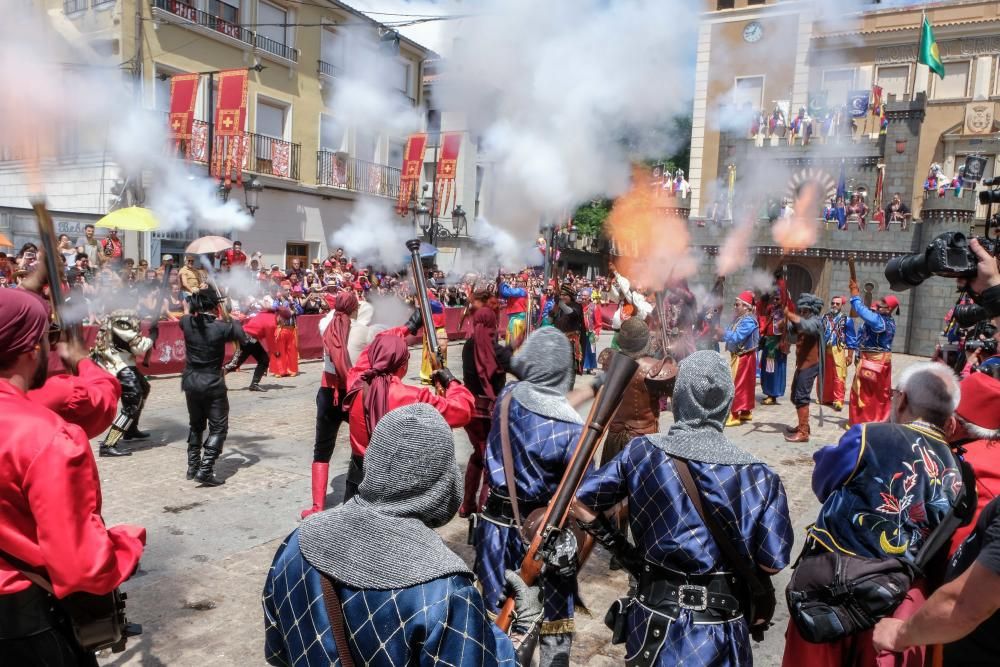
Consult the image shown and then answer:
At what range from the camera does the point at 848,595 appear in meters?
2.50

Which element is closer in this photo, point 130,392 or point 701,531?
point 701,531

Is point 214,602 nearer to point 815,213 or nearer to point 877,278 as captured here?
point 877,278

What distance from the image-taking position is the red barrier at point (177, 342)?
10.7 metres

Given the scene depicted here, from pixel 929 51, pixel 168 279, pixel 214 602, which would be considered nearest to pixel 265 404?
pixel 168 279

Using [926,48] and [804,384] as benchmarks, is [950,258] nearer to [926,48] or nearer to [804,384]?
[804,384]

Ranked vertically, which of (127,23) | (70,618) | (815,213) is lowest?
(70,618)

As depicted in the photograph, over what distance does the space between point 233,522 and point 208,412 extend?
4.32 ft

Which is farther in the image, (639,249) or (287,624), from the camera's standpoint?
(639,249)

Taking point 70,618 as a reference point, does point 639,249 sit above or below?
above

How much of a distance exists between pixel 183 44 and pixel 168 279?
Result: 28.1 feet

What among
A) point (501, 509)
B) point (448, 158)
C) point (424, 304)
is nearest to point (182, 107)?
point (448, 158)

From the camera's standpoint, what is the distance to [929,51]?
73.4 feet

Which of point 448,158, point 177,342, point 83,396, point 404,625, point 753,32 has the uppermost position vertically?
point 753,32

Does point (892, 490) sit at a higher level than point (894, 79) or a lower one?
lower
